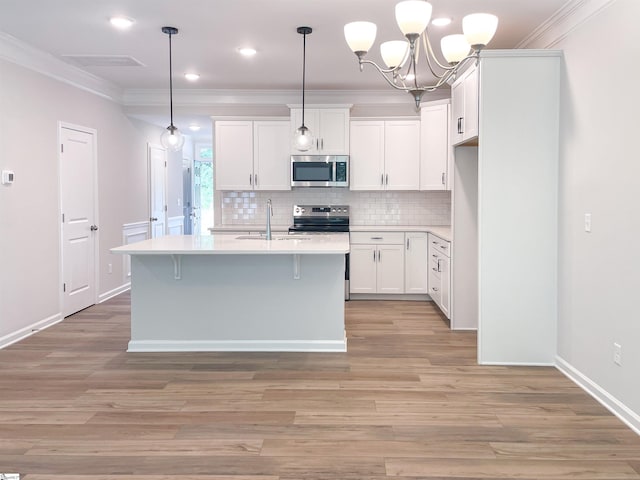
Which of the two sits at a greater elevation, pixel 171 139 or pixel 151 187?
pixel 171 139

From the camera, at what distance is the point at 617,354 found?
3297 millimetres

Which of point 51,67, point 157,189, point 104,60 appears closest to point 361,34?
point 104,60

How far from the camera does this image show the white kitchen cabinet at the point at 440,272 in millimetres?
5609

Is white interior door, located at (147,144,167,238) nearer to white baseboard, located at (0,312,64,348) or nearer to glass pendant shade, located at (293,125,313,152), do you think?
white baseboard, located at (0,312,64,348)

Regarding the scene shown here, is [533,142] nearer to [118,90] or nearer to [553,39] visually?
[553,39]

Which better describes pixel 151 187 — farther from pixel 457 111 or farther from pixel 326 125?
pixel 457 111

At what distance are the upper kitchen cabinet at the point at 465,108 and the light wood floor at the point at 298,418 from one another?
1801 mm

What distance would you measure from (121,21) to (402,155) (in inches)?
144

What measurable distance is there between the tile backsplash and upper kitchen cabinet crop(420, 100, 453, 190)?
581mm

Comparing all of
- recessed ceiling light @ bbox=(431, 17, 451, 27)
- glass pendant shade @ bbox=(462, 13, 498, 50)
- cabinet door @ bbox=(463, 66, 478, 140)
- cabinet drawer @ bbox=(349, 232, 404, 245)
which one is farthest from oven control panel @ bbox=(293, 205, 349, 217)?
glass pendant shade @ bbox=(462, 13, 498, 50)

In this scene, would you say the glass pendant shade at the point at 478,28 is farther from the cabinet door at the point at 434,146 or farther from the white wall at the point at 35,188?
the white wall at the point at 35,188

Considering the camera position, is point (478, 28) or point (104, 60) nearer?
point (478, 28)

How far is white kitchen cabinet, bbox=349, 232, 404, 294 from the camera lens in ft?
22.2

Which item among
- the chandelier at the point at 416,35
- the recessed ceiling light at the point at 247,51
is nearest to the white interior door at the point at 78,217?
the recessed ceiling light at the point at 247,51
